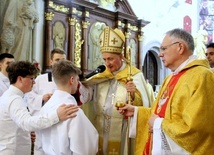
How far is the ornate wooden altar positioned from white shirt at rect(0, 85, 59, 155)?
5.53 metres

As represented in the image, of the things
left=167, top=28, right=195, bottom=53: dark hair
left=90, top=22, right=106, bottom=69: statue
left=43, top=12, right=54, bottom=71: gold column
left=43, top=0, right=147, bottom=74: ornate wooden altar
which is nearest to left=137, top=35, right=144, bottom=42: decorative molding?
left=43, top=0, right=147, bottom=74: ornate wooden altar

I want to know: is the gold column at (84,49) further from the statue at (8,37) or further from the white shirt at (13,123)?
the white shirt at (13,123)

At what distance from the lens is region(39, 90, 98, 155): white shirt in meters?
2.39

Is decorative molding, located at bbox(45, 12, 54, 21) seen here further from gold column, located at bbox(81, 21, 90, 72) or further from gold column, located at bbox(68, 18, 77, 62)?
gold column, located at bbox(81, 21, 90, 72)

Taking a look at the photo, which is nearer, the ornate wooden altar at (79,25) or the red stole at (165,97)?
the red stole at (165,97)

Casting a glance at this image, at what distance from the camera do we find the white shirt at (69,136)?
2.39 meters

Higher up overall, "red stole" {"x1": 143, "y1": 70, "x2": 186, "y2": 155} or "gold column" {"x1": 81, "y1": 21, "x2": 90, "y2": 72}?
"gold column" {"x1": 81, "y1": 21, "x2": 90, "y2": 72}

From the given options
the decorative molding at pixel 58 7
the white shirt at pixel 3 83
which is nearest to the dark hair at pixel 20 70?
the white shirt at pixel 3 83

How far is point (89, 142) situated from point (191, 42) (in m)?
1.10

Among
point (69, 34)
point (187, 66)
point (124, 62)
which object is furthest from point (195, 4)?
point (187, 66)

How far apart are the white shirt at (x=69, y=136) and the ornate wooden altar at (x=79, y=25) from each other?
587 centimetres

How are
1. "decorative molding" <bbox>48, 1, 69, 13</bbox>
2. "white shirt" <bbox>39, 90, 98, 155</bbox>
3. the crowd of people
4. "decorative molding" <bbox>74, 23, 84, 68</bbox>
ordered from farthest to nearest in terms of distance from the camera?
"decorative molding" <bbox>74, 23, 84, 68</bbox>, "decorative molding" <bbox>48, 1, 69, 13</bbox>, "white shirt" <bbox>39, 90, 98, 155</bbox>, the crowd of people

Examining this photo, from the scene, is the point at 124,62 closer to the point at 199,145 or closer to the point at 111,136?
the point at 111,136

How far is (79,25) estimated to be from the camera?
9391mm
